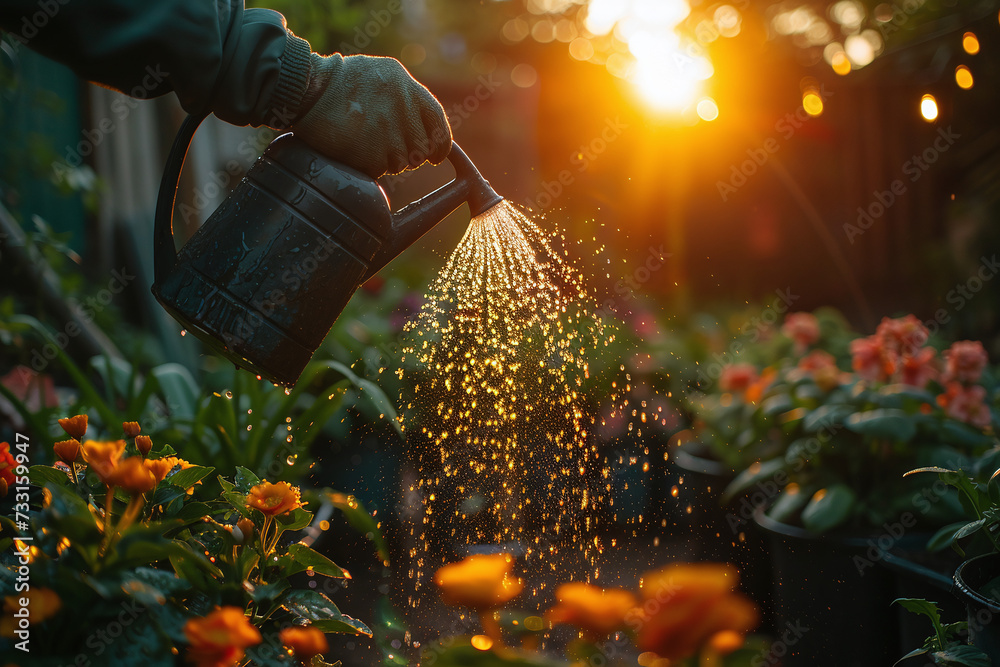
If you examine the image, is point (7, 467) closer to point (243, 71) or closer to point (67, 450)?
point (67, 450)

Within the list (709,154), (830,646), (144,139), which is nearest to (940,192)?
(709,154)

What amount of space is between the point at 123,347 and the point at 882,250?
17.3 ft

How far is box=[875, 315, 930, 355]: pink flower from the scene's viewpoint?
1860 millimetres

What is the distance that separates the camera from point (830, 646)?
1.44 m

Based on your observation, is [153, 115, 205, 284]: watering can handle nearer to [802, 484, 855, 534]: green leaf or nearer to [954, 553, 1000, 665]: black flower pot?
[954, 553, 1000, 665]: black flower pot

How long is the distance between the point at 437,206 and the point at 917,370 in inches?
62.6

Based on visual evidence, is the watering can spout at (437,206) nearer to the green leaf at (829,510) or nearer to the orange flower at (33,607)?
the orange flower at (33,607)

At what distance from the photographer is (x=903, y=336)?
188 cm

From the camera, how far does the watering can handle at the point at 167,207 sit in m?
0.89

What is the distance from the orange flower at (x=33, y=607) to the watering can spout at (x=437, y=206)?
0.52 m
